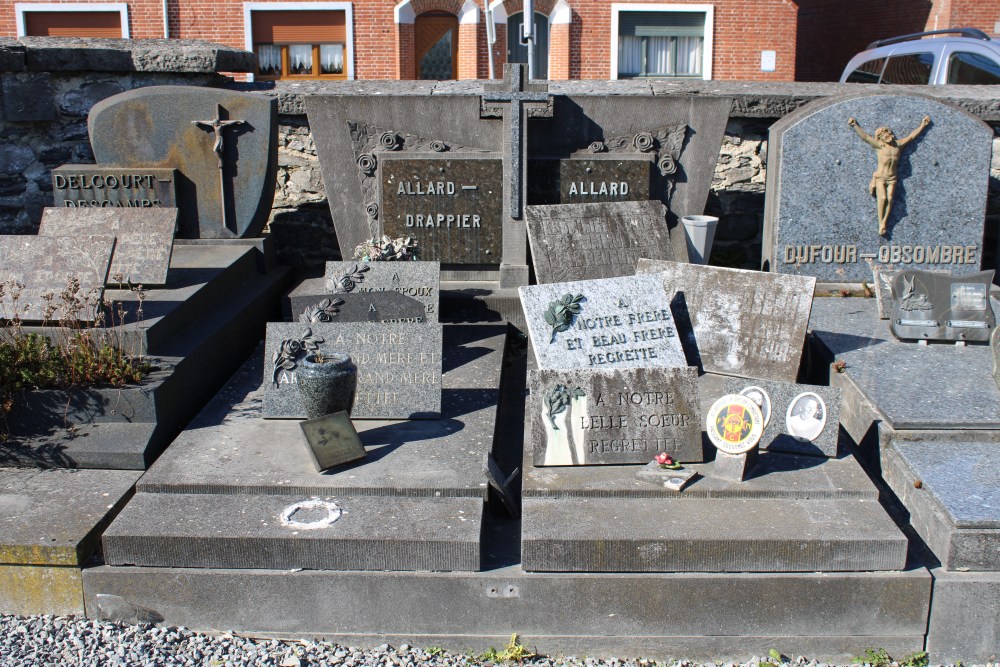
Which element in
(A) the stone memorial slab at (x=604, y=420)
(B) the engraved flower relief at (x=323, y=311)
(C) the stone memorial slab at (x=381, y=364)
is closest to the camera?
(A) the stone memorial slab at (x=604, y=420)

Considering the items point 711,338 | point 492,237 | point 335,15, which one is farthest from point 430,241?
point 335,15

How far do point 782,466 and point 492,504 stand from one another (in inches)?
52.1

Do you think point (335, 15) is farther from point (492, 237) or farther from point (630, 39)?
point (492, 237)

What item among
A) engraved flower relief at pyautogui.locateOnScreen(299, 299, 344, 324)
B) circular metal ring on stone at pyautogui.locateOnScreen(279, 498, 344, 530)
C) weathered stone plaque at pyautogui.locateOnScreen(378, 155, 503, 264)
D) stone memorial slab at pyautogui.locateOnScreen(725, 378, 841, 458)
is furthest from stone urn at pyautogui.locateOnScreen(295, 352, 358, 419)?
weathered stone plaque at pyautogui.locateOnScreen(378, 155, 503, 264)

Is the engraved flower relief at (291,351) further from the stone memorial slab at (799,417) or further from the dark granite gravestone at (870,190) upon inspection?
the dark granite gravestone at (870,190)

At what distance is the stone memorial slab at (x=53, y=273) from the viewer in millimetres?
5000

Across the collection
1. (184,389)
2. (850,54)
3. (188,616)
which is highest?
(850,54)

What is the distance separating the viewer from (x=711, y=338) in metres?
5.50

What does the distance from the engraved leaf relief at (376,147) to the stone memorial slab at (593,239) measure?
35.2 inches

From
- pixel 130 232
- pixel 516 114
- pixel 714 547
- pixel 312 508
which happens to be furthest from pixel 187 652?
pixel 516 114

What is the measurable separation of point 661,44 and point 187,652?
15.8 metres

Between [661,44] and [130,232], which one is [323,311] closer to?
[130,232]

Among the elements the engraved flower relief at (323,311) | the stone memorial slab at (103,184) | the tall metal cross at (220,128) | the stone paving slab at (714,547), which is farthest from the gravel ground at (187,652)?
the tall metal cross at (220,128)

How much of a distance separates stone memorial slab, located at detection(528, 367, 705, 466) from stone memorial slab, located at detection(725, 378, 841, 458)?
0.31 metres
